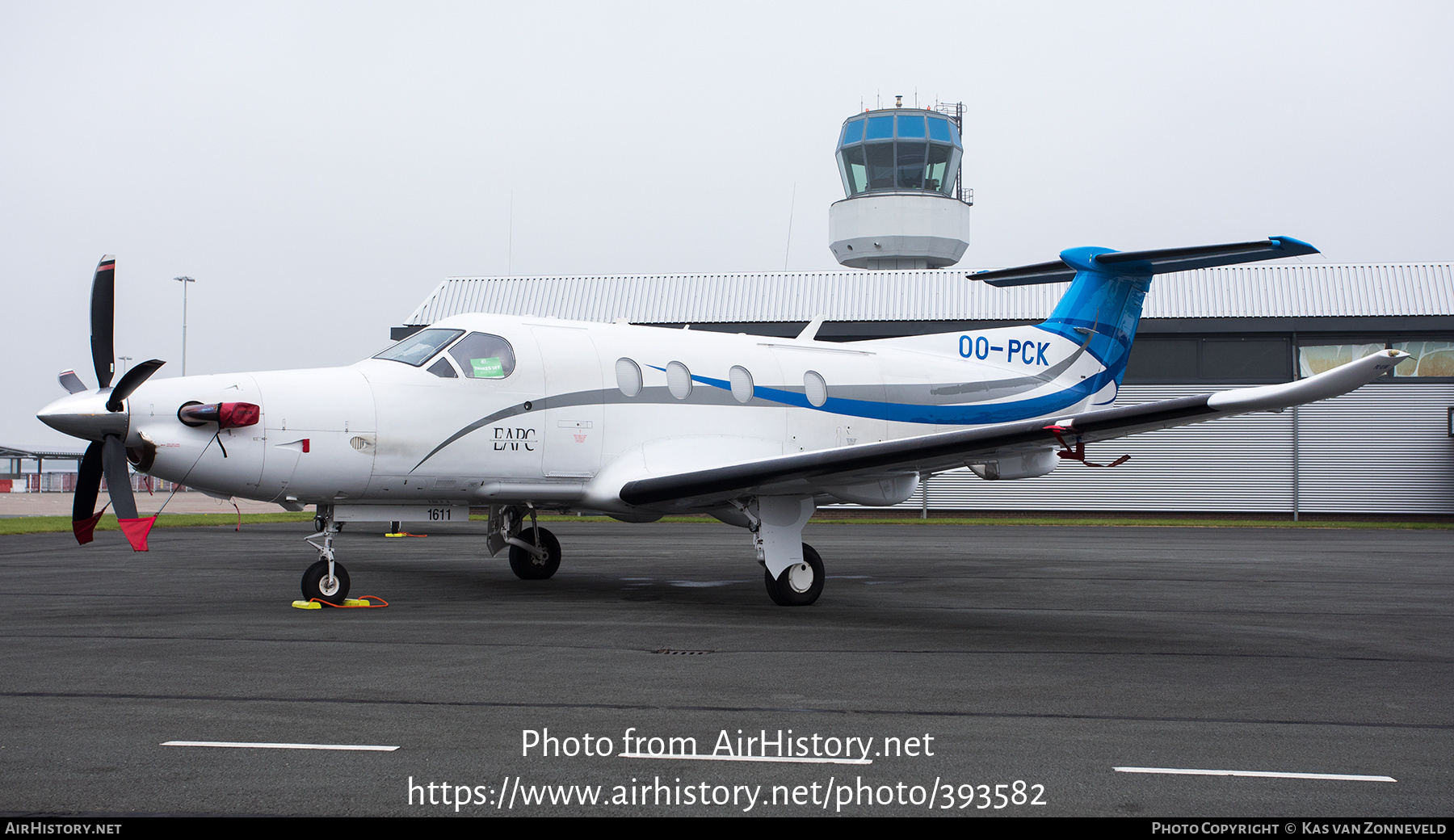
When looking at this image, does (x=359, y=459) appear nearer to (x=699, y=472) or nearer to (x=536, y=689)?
(x=699, y=472)

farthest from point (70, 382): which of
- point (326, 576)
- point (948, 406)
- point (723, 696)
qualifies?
point (948, 406)

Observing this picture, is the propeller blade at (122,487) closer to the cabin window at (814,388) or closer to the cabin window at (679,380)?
the cabin window at (679,380)

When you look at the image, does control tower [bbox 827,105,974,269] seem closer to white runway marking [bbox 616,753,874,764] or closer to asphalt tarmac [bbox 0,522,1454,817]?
asphalt tarmac [bbox 0,522,1454,817]

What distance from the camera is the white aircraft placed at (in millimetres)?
9641

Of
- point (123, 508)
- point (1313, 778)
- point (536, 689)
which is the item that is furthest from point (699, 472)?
point (1313, 778)

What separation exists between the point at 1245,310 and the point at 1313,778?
104 feet

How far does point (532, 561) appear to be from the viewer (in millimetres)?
13672

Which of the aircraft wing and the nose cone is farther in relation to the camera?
the nose cone

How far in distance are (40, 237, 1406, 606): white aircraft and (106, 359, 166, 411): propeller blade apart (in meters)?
0.02

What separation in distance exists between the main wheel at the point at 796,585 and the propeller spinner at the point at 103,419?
18.9 ft

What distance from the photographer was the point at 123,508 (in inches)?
392

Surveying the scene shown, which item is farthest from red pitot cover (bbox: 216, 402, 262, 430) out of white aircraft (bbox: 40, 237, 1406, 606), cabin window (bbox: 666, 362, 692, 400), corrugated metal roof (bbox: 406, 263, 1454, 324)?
corrugated metal roof (bbox: 406, 263, 1454, 324)

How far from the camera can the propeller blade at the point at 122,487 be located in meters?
9.65

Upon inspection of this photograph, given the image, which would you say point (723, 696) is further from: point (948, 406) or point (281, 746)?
point (948, 406)
